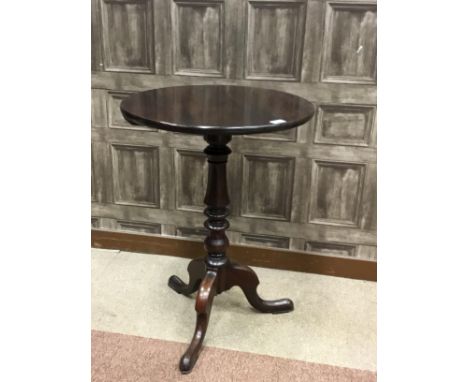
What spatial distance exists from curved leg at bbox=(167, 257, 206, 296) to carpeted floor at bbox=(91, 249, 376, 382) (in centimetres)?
4

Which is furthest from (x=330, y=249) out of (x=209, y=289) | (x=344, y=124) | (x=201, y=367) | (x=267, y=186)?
(x=201, y=367)

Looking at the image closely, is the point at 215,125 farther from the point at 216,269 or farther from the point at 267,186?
the point at 267,186

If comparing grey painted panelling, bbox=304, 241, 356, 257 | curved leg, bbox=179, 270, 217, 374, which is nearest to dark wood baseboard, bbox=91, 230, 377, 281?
grey painted panelling, bbox=304, 241, 356, 257

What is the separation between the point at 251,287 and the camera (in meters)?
1.82

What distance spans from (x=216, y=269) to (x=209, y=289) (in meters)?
0.09

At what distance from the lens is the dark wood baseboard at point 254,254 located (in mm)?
2119

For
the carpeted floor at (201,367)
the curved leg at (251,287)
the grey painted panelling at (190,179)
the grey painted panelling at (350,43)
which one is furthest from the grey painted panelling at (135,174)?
the grey painted panelling at (350,43)

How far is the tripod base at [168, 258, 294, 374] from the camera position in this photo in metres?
1.61

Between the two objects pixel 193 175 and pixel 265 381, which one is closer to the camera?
pixel 265 381

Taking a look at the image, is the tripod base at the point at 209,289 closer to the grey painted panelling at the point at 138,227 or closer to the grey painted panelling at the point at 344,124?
the grey painted panelling at the point at 138,227

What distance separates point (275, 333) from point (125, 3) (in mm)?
A: 1507

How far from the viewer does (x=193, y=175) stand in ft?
6.91

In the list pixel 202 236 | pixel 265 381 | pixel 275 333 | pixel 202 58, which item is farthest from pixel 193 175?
pixel 265 381

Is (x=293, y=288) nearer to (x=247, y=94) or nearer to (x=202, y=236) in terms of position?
(x=202, y=236)
